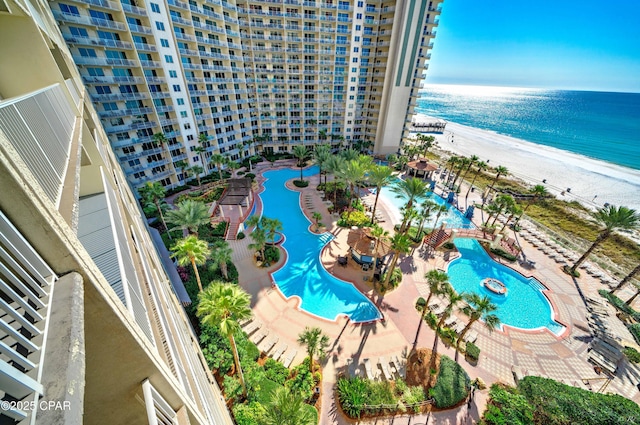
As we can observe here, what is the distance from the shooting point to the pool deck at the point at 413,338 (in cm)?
1900

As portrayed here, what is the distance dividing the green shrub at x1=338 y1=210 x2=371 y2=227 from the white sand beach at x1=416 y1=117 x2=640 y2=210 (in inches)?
2028

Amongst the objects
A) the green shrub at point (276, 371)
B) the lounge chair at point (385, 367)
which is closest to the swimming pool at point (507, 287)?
the lounge chair at point (385, 367)

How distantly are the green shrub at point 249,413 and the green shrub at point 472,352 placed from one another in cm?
1748

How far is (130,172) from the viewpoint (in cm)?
3875

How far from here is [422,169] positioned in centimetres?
5244

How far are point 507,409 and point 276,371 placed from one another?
16.4 m

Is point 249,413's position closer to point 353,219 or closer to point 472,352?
point 472,352

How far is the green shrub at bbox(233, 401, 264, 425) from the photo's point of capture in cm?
1486

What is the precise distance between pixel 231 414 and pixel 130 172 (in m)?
39.4

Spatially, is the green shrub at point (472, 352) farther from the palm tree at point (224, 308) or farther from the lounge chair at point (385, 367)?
the palm tree at point (224, 308)

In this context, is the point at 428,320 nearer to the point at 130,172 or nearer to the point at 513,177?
the point at 130,172

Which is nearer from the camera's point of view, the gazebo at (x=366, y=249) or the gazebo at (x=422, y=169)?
the gazebo at (x=366, y=249)

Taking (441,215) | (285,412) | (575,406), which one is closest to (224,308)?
(285,412)

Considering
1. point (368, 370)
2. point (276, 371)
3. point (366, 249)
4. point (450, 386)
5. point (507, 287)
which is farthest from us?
point (366, 249)
